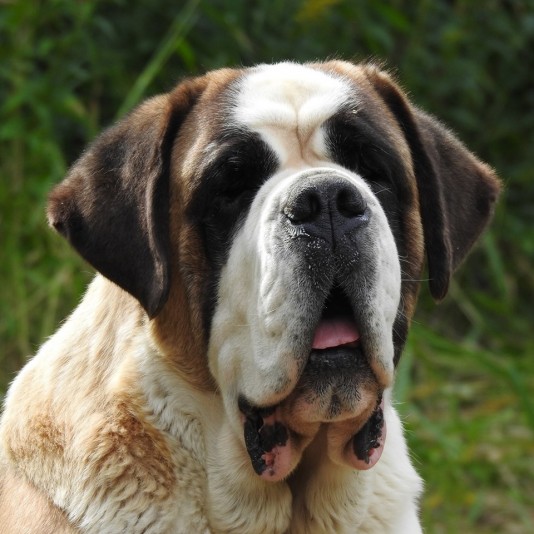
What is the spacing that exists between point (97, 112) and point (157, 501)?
346cm

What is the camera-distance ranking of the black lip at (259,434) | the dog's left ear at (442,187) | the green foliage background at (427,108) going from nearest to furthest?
the black lip at (259,434) → the dog's left ear at (442,187) → the green foliage background at (427,108)

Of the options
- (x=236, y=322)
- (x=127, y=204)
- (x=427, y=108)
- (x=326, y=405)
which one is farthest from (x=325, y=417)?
(x=427, y=108)

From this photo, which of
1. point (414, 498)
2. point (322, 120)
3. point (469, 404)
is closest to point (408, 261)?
point (322, 120)

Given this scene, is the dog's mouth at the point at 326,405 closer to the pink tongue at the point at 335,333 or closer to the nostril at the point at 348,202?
the pink tongue at the point at 335,333

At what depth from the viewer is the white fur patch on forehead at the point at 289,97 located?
3025 mm

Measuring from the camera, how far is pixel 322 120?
9.98 feet

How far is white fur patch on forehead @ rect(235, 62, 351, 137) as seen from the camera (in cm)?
303

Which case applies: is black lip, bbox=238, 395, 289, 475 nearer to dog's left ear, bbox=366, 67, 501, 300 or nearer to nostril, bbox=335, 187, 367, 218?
nostril, bbox=335, 187, 367, 218

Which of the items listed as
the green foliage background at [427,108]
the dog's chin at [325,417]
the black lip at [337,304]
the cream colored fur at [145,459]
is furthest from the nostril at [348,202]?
the green foliage background at [427,108]

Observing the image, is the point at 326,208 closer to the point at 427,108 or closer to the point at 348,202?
the point at 348,202

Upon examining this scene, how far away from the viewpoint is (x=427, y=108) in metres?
6.86

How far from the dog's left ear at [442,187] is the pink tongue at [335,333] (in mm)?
550

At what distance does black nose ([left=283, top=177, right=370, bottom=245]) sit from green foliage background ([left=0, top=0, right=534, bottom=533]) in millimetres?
2291

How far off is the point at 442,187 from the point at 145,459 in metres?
1.13
